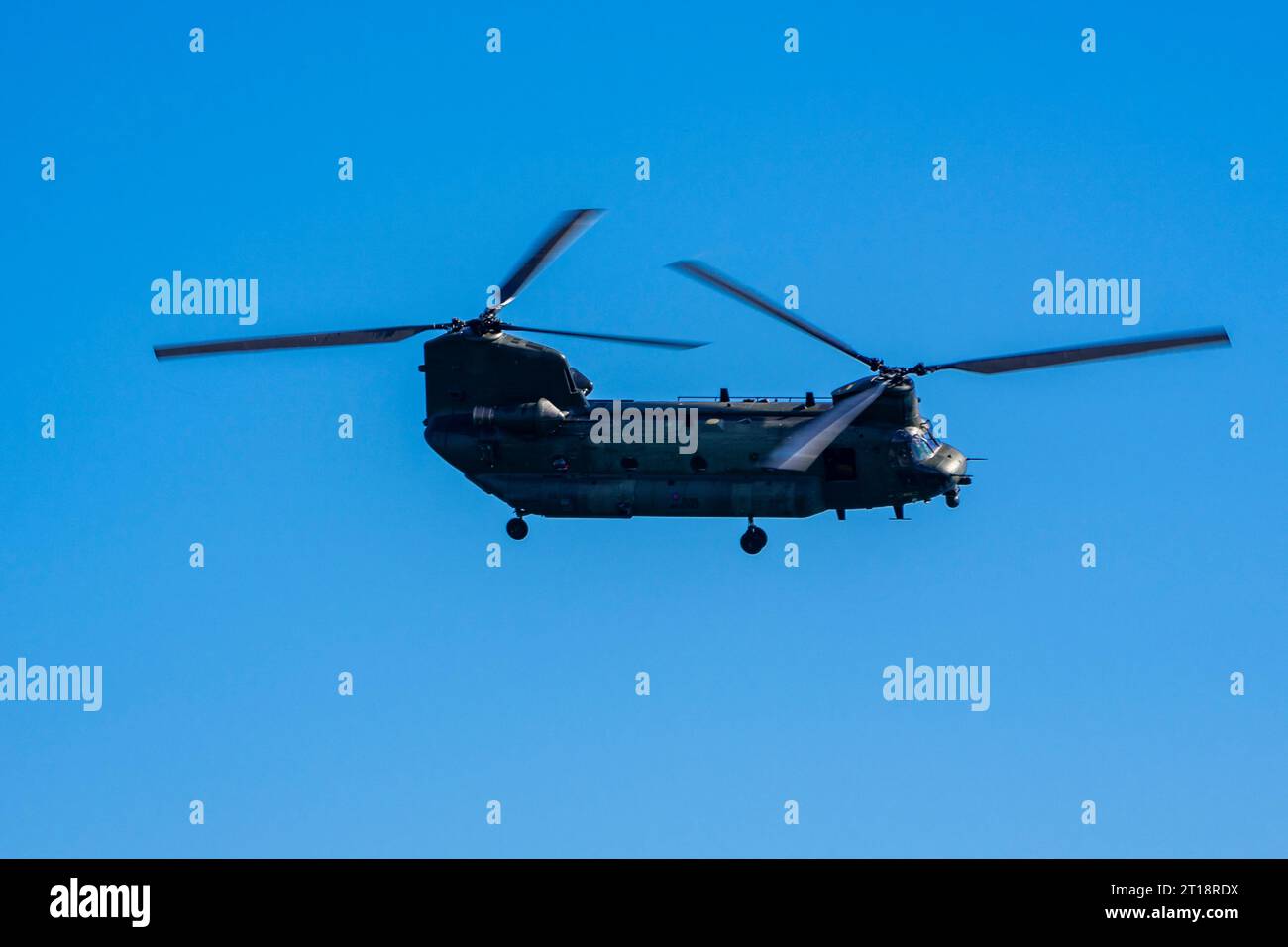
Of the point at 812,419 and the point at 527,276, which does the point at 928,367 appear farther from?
the point at 527,276

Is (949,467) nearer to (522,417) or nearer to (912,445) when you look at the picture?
(912,445)

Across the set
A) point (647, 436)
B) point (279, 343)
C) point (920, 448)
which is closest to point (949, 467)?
point (920, 448)

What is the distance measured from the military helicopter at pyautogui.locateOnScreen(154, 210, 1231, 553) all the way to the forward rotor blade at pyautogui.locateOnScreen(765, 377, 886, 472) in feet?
0.18

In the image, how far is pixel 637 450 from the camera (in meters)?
69.8

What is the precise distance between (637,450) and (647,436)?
0.48m

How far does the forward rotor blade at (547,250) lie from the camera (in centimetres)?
7175

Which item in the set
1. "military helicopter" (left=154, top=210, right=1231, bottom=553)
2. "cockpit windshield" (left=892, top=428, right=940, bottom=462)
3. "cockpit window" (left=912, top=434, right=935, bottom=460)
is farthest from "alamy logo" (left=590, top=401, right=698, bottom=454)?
"cockpit window" (left=912, top=434, right=935, bottom=460)

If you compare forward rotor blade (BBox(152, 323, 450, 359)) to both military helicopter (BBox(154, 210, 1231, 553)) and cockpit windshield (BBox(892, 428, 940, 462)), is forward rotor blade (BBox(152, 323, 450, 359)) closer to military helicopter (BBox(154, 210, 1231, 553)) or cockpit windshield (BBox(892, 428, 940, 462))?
military helicopter (BBox(154, 210, 1231, 553))

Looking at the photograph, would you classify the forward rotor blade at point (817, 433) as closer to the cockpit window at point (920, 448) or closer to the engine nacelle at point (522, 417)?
the cockpit window at point (920, 448)

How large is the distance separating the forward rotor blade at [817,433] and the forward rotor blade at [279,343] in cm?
1122

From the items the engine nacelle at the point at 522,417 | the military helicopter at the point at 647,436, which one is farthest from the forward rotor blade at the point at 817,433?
the engine nacelle at the point at 522,417

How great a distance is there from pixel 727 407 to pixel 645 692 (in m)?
8.27

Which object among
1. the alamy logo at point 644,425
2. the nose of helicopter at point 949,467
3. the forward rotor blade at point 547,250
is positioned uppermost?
the forward rotor blade at point 547,250
